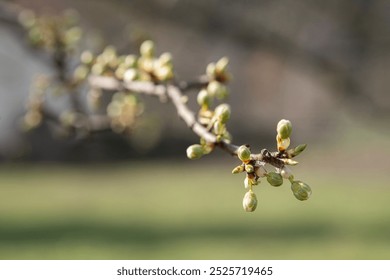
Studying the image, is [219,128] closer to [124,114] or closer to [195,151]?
[195,151]

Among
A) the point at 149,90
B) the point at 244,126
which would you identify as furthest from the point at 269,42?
the point at 244,126

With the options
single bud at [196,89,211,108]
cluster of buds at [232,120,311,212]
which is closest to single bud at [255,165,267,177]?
cluster of buds at [232,120,311,212]

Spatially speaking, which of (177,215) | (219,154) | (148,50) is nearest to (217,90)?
(148,50)

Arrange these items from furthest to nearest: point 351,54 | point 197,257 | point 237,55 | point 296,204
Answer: point 237,55, point 296,204, point 197,257, point 351,54

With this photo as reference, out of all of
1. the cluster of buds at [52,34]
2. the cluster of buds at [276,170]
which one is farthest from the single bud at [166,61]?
the cluster of buds at [52,34]

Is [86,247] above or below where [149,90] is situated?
above

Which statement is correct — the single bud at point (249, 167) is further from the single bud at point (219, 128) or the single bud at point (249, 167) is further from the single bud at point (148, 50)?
the single bud at point (148, 50)
